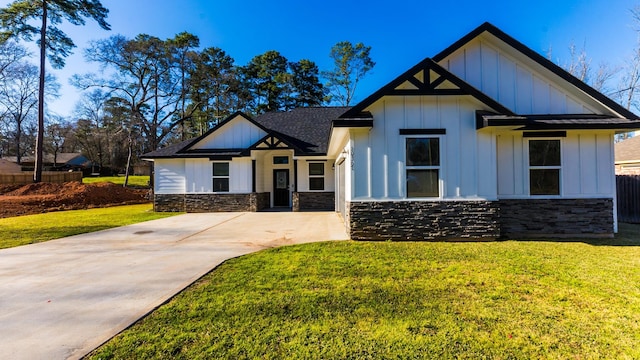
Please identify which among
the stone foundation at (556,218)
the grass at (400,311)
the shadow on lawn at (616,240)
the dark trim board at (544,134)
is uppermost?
the dark trim board at (544,134)

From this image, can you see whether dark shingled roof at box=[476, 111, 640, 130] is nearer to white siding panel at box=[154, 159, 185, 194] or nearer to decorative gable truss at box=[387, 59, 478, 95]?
decorative gable truss at box=[387, 59, 478, 95]

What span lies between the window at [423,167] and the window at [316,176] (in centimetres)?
772

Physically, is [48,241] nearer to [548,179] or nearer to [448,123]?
[448,123]

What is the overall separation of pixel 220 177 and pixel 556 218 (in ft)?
43.6

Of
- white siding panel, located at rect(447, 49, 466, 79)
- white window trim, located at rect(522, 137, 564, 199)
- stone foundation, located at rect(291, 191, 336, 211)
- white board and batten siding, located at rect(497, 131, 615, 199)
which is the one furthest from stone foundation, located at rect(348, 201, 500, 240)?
stone foundation, located at rect(291, 191, 336, 211)

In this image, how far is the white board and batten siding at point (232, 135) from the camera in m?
14.9

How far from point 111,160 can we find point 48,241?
48857 millimetres

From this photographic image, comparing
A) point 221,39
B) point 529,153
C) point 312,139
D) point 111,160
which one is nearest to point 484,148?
point 529,153

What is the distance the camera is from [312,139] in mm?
15648

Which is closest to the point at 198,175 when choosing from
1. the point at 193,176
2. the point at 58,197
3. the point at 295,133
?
the point at 193,176

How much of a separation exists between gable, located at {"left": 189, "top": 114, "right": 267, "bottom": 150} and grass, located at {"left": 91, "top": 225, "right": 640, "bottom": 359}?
10119mm

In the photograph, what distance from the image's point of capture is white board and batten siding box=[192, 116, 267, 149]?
14.9 meters

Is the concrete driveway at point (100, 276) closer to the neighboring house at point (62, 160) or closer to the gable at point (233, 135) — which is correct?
the gable at point (233, 135)

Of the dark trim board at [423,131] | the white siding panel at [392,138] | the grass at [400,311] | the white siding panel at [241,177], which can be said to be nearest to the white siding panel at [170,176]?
the white siding panel at [241,177]
